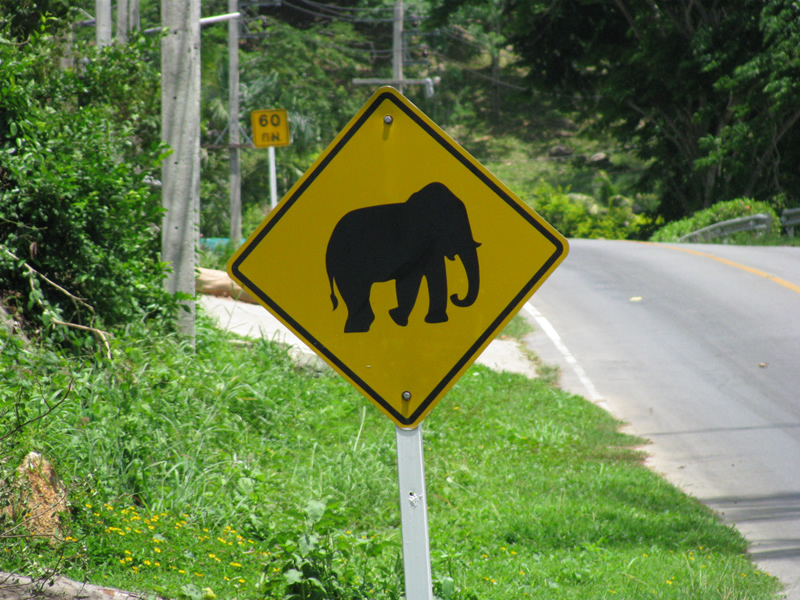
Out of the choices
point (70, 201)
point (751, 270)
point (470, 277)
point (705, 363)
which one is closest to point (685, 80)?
point (751, 270)

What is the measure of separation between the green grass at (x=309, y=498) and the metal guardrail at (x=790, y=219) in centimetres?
1665

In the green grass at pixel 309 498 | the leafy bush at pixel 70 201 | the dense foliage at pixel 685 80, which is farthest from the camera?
the dense foliage at pixel 685 80

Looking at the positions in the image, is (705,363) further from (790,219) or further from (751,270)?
(790,219)

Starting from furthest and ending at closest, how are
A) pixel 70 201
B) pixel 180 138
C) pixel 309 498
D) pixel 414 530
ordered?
pixel 180 138
pixel 70 201
pixel 309 498
pixel 414 530

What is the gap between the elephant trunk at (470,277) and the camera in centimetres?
258

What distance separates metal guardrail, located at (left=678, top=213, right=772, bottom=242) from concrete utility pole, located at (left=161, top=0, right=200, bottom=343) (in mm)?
17576

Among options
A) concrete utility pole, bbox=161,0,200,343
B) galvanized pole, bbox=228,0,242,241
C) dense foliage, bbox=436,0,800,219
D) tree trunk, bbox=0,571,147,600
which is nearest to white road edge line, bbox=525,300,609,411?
concrete utility pole, bbox=161,0,200,343

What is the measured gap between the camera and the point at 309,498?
18.2ft

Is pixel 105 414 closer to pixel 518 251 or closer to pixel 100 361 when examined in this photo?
pixel 100 361

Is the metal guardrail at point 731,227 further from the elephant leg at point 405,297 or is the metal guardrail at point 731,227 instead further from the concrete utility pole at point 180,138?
the elephant leg at point 405,297

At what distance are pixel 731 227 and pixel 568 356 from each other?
14266 mm

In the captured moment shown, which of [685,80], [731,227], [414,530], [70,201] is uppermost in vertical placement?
[685,80]

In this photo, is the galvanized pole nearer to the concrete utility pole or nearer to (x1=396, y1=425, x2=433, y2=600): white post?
the concrete utility pole

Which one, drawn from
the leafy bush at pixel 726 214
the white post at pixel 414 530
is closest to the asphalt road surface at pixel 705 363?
the white post at pixel 414 530
